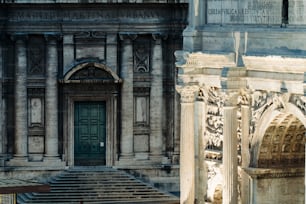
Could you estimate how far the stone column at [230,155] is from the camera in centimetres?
4559

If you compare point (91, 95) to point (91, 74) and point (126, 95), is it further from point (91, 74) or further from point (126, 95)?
point (126, 95)

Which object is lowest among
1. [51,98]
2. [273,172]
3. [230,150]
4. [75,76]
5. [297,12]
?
[273,172]

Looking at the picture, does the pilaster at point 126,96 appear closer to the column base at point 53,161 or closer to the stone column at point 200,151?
the column base at point 53,161

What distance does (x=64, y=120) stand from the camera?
61.6 m

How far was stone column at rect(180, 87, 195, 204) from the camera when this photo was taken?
156ft

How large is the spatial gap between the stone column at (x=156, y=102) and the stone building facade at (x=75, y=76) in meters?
0.04

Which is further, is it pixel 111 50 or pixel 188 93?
pixel 111 50

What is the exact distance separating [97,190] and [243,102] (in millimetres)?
15527

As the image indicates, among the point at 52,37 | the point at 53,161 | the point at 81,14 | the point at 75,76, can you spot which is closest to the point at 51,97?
the point at 75,76

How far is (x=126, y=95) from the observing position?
6175 cm

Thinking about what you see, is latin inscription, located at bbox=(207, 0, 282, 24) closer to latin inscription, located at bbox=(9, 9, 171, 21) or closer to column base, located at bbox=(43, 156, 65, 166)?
latin inscription, located at bbox=(9, 9, 171, 21)

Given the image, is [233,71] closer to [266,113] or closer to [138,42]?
[266,113]

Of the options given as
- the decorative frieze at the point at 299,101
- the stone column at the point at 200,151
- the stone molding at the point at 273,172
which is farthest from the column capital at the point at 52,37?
the decorative frieze at the point at 299,101

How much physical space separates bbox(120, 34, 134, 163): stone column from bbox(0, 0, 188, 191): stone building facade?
29 mm
